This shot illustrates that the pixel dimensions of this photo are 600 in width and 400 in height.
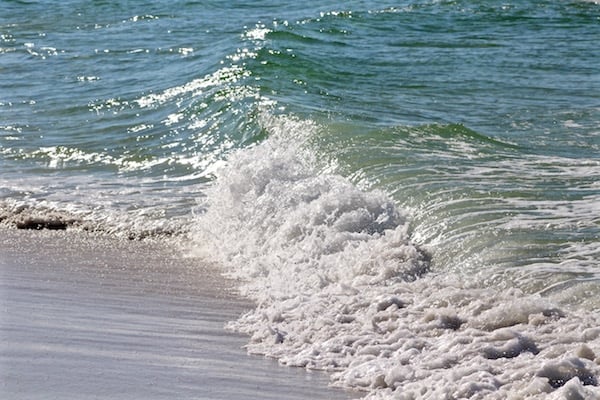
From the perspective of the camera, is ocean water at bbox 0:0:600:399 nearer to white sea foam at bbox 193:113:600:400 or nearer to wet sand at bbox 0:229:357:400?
white sea foam at bbox 193:113:600:400

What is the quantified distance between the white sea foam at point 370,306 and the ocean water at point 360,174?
0.01 meters

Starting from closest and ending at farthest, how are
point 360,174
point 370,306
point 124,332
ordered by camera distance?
point 124,332 < point 370,306 < point 360,174

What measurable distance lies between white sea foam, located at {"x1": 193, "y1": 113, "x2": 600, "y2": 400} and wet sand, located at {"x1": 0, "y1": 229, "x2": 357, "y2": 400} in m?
0.21

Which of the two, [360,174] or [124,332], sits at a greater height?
[124,332]

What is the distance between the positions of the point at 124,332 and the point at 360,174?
4.05 meters

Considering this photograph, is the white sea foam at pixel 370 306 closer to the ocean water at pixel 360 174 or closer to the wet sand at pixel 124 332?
the ocean water at pixel 360 174

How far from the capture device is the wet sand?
17.7 ft

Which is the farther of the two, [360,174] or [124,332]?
[360,174]

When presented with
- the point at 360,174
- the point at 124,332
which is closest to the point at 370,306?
the point at 124,332

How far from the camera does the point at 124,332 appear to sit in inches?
255

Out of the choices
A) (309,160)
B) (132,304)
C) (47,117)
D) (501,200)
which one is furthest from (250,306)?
(47,117)

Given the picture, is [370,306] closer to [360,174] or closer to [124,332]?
[124,332]

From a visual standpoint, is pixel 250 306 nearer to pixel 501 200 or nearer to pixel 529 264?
pixel 529 264

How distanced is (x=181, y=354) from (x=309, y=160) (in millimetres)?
4991
